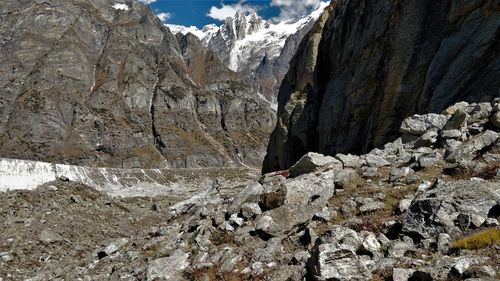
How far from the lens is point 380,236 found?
11.9 metres

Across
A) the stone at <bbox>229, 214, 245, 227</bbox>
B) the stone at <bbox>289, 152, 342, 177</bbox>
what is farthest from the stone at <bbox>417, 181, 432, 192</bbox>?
the stone at <bbox>229, 214, 245, 227</bbox>

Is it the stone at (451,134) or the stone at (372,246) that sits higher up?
the stone at (451,134)

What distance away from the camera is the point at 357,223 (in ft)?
44.0

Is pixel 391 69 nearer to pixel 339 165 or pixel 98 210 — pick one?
pixel 339 165

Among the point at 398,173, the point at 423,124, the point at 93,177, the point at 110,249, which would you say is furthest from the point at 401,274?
the point at 93,177

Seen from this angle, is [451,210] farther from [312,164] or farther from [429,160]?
[312,164]

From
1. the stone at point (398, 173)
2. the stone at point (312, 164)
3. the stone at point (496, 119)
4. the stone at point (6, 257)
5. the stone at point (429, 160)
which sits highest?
the stone at point (496, 119)

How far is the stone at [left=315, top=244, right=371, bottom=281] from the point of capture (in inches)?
402

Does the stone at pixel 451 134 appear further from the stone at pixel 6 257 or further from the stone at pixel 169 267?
the stone at pixel 6 257

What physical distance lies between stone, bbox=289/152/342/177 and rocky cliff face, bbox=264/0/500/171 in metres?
9.39

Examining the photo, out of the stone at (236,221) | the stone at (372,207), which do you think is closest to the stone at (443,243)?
the stone at (372,207)

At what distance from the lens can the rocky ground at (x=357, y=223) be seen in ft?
34.3

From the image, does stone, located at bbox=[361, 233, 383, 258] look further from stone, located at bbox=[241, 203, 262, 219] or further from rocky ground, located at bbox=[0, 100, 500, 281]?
stone, located at bbox=[241, 203, 262, 219]

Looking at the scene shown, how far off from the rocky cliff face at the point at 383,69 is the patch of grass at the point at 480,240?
577 inches
